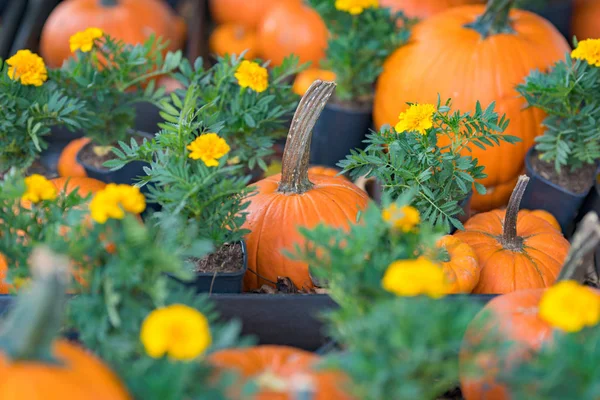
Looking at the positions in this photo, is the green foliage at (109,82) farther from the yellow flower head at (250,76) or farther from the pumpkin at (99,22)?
the pumpkin at (99,22)

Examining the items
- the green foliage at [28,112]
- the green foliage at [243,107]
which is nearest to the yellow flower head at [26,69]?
the green foliage at [28,112]

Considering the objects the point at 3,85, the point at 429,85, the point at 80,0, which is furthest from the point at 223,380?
the point at 80,0

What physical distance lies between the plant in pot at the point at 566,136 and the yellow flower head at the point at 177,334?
3.58ft

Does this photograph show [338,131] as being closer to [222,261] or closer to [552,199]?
[552,199]

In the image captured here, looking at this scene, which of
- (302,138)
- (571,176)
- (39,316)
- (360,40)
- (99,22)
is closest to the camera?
(39,316)

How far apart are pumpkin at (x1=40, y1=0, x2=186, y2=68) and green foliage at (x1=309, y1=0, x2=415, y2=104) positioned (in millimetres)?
725

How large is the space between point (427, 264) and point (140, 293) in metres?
0.36

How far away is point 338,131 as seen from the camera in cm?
197

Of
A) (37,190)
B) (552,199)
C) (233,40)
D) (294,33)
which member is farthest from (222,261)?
(233,40)

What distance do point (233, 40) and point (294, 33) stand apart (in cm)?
31

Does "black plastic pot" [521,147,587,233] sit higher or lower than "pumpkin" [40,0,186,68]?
lower

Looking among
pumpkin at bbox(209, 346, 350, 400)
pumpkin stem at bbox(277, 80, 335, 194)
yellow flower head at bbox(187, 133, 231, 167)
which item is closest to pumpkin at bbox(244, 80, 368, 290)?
pumpkin stem at bbox(277, 80, 335, 194)

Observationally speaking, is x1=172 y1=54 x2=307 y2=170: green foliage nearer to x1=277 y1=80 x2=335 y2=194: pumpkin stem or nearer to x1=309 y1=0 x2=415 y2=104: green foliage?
x1=277 y1=80 x2=335 y2=194: pumpkin stem

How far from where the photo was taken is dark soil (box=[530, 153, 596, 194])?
63.2 inches
